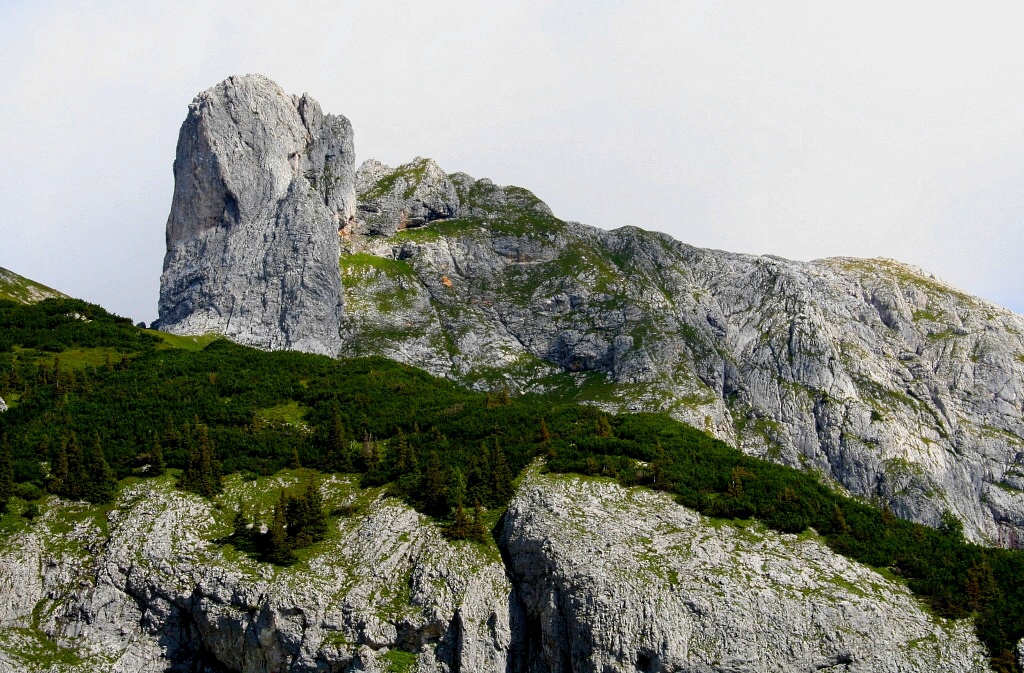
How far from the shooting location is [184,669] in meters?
53.9

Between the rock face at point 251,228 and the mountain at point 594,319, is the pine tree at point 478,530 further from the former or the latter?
the rock face at point 251,228

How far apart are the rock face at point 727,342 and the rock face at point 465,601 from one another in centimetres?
6981

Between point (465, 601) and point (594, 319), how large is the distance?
92.1m

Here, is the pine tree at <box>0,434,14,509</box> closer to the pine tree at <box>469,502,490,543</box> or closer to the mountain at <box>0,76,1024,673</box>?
the mountain at <box>0,76,1024,673</box>

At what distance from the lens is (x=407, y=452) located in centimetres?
6606

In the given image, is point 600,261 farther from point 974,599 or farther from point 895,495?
point 974,599

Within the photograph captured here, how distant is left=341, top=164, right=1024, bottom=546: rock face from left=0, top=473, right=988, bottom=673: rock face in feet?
229

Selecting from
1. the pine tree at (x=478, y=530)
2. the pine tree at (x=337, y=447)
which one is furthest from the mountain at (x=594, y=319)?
the pine tree at (x=478, y=530)

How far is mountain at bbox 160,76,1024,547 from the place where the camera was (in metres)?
131

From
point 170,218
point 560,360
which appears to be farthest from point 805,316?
point 170,218

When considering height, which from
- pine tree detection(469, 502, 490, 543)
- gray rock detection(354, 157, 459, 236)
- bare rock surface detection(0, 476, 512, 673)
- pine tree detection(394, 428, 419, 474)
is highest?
gray rock detection(354, 157, 459, 236)

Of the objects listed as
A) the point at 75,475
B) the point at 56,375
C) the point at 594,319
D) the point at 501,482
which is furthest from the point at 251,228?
the point at 501,482

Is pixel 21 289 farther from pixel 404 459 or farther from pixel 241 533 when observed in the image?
pixel 241 533

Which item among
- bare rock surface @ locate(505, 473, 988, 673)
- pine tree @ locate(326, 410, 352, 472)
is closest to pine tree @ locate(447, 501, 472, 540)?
bare rock surface @ locate(505, 473, 988, 673)
